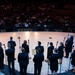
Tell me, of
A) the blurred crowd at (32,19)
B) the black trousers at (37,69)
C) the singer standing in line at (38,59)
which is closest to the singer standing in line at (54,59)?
the singer standing in line at (38,59)

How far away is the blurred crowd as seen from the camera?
100 feet

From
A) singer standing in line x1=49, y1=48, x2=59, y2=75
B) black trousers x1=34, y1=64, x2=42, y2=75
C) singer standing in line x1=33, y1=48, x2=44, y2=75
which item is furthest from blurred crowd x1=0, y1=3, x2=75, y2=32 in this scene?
singer standing in line x1=33, y1=48, x2=44, y2=75

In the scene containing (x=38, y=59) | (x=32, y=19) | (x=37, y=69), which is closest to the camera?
(x=38, y=59)

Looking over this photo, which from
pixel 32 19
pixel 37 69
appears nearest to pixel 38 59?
pixel 37 69

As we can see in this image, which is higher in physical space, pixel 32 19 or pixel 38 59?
pixel 38 59

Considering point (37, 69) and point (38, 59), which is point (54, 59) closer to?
point (38, 59)

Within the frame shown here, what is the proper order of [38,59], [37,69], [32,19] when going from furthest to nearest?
[32,19] → [37,69] → [38,59]

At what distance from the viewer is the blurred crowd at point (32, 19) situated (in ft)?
100

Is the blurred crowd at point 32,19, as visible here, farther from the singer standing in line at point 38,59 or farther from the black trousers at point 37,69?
the singer standing in line at point 38,59

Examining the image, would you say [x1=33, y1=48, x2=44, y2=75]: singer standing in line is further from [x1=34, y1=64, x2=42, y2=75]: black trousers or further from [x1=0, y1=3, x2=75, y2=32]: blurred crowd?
[x1=0, y1=3, x2=75, y2=32]: blurred crowd

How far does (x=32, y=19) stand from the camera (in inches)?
1249

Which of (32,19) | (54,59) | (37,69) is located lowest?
(32,19)

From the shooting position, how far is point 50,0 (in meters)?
37.0

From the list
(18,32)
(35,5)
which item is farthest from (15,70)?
(35,5)
